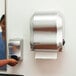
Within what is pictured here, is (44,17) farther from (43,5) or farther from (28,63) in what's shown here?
(28,63)

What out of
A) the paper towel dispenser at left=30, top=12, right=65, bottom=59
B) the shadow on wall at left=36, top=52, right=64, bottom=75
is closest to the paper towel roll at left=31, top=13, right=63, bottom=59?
the paper towel dispenser at left=30, top=12, right=65, bottom=59

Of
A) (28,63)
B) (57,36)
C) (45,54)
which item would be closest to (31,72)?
(28,63)

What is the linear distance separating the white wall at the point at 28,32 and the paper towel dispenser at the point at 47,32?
0.10 metres

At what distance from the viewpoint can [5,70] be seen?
4.01ft

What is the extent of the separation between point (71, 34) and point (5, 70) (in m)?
0.51

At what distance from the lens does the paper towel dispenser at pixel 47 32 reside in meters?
1.03

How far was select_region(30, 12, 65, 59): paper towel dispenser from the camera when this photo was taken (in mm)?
1032

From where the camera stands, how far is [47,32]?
3.42 ft

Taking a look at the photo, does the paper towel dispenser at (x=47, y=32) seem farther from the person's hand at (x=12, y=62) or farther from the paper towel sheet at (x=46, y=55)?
the person's hand at (x=12, y=62)

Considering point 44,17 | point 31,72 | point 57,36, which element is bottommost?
point 31,72

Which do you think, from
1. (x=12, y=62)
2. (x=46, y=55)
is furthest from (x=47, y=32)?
(x=12, y=62)

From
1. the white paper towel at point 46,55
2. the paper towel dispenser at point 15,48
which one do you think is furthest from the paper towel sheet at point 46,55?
the paper towel dispenser at point 15,48

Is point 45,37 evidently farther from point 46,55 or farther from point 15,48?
point 15,48

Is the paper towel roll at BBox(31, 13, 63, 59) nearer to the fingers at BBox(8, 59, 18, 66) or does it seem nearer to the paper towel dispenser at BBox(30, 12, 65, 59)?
the paper towel dispenser at BBox(30, 12, 65, 59)
